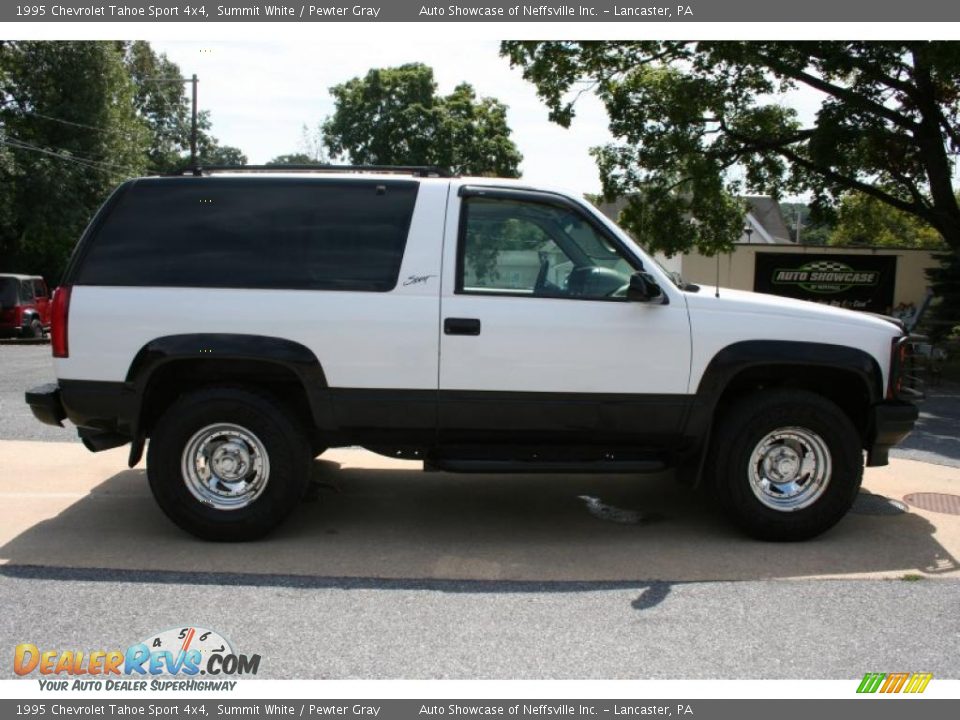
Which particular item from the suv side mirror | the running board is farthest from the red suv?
the suv side mirror

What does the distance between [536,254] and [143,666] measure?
2989mm

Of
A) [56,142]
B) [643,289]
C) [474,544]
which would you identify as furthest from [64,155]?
[643,289]

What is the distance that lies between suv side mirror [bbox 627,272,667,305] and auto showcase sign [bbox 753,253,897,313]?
23609 millimetres

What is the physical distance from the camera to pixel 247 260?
5.02 meters

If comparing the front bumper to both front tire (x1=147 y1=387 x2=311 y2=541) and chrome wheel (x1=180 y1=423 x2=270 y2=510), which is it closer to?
front tire (x1=147 y1=387 x2=311 y2=541)

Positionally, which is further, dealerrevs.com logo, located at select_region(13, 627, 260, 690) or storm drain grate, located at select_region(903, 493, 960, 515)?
storm drain grate, located at select_region(903, 493, 960, 515)

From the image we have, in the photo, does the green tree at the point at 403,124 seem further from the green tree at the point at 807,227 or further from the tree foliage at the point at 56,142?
the green tree at the point at 807,227

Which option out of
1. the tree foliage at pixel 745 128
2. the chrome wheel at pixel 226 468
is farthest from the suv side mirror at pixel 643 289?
the tree foliage at pixel 745 128

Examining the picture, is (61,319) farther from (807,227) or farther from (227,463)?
(807,227)

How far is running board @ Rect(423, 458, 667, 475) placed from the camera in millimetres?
4977

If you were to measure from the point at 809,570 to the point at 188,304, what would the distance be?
12.5ft

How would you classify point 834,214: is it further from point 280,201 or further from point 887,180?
point 280,201

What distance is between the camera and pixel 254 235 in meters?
5.04

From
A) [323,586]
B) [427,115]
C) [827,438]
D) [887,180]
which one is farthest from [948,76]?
[427,115]
